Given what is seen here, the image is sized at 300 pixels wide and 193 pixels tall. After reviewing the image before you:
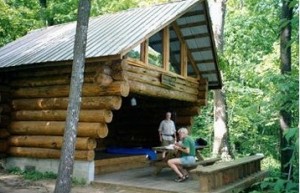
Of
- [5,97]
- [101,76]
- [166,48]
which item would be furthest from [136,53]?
[5,97]

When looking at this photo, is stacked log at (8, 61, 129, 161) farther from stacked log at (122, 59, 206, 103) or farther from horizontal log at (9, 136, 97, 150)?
stacked log at (122, 59, 206, 103)

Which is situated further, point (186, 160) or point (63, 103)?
point (63, 103)

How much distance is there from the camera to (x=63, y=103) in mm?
10594

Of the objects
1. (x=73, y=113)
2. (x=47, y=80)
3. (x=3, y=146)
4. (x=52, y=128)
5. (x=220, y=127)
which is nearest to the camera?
(x=73, y=113)

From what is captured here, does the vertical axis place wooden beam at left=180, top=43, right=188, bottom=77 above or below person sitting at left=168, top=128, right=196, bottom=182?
above

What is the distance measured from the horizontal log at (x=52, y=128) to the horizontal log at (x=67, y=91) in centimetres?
78

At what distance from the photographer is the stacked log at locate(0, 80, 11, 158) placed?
1176cm

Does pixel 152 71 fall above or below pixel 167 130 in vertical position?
above

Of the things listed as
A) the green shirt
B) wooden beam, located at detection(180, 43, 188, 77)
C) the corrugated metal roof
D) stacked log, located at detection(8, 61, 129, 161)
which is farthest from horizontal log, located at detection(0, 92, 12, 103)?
the green shirt

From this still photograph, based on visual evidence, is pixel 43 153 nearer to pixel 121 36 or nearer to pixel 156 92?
pixel 156 92

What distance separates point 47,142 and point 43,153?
0.35 meters

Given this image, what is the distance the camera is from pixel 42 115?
1106 centimetres

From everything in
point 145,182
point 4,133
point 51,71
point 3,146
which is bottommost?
point 145,182

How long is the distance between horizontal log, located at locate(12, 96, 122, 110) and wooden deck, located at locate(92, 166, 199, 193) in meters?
1.83
